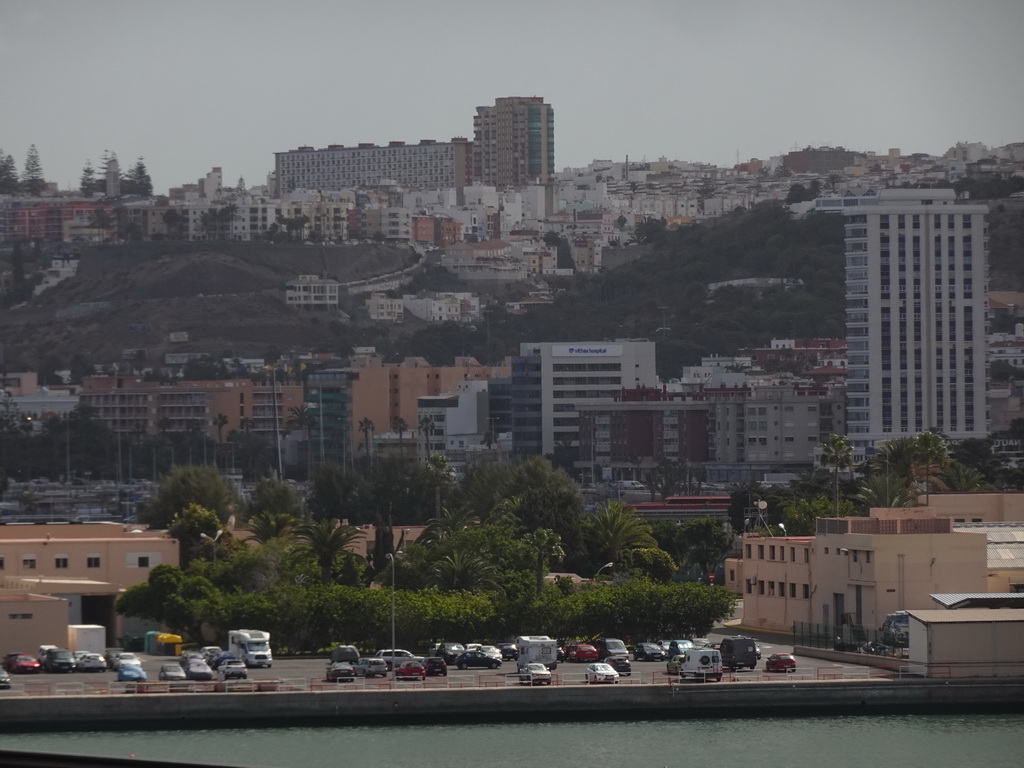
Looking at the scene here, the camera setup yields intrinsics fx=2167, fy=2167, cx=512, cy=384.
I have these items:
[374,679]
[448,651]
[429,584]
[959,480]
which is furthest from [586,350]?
[374,679]

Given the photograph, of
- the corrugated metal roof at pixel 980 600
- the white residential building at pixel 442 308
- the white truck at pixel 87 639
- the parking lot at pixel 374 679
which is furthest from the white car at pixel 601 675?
the white residential building at pixel 442 308

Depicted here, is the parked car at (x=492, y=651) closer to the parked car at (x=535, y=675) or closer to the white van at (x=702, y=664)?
the parked car at (x=535, y=675)

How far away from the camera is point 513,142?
5030 inches

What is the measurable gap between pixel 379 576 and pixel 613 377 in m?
41.9

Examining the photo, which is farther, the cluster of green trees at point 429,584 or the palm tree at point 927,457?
the palm tree at point 927,457

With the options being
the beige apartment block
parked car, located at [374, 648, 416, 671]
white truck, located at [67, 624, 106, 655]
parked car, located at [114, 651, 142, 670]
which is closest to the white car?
parked car, located at [374, 648, 416, 671]

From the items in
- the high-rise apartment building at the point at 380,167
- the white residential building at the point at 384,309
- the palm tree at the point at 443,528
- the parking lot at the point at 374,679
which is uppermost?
the high-rise apartment building at the point at 380,167

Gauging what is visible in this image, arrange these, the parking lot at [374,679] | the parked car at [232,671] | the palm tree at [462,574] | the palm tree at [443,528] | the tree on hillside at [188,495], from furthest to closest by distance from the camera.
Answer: the tree on hillside at [188,495] < the palm tree at [443,528] < the palm tree at [462,574] < the parked car at [232,671] < the parking lot at [374,679]

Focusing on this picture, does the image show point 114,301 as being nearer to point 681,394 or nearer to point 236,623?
point 681,394

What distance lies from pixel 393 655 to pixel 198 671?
6.04 feet

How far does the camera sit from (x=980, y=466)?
44.5 meters

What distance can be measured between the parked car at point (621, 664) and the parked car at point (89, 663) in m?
4.79

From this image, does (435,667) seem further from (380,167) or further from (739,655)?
(380,167)

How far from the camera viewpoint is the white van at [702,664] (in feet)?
65.7
